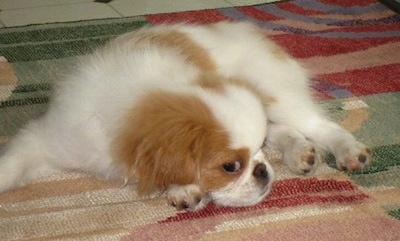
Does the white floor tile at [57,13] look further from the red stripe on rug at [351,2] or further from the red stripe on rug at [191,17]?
the red stripe on rug at [351,2]

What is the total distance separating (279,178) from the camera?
2057mm

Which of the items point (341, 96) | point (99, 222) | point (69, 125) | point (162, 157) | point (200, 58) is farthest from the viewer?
point (341, 96)

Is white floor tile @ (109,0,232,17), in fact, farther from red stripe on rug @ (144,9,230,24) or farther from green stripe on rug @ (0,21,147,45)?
green stripe on rug @ (0,21,147,45)

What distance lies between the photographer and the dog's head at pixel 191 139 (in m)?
1.72

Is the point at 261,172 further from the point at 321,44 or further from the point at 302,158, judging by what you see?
the point at 321,44

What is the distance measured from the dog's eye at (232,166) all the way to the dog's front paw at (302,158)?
0.34 meters

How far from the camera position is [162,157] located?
5.62 feet

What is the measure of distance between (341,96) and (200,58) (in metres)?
0.71

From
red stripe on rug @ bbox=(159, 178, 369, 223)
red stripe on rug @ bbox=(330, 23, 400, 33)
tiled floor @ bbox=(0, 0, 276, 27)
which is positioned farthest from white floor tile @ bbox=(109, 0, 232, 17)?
red stripe on rug @ bbox=(159, 178, 369, 223)

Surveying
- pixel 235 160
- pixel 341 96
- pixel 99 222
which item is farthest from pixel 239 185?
pixel 341 96

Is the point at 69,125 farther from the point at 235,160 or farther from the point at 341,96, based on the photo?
the point at 341,96

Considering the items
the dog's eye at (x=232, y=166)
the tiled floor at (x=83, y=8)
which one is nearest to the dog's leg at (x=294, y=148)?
the dog's eye at (x=232, y=166)

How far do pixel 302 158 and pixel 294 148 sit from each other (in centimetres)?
7

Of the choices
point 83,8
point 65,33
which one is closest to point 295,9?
point 65,33
